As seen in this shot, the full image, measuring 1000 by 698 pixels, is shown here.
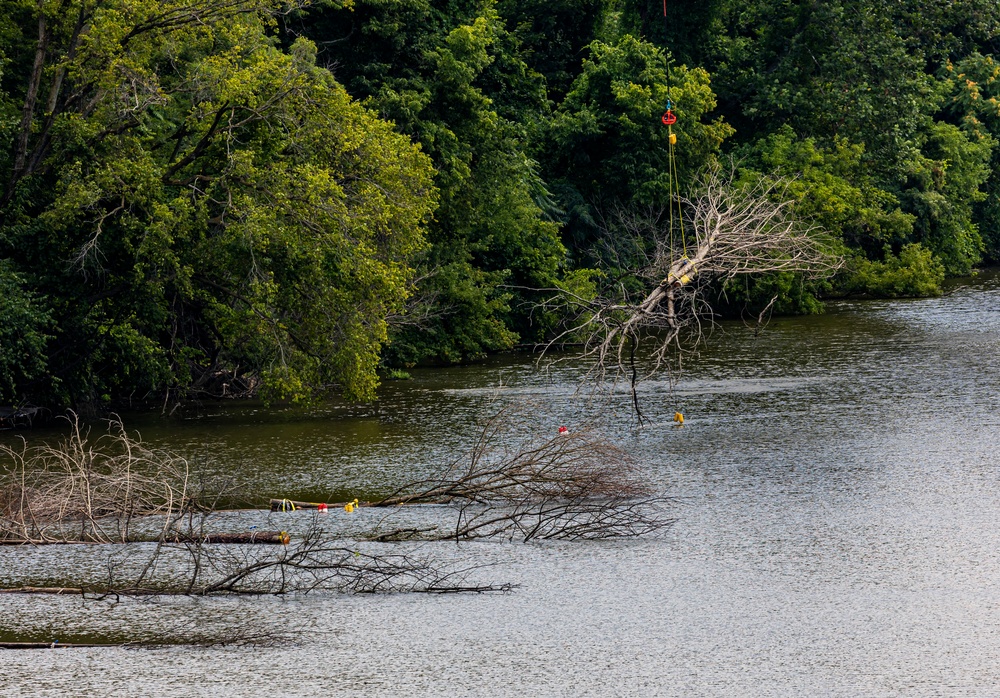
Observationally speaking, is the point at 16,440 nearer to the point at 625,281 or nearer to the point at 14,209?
the point at 14,209

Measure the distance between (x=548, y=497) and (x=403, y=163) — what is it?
1251cm

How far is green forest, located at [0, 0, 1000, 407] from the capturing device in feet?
73.2

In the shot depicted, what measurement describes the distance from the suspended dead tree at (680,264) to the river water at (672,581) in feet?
5.60

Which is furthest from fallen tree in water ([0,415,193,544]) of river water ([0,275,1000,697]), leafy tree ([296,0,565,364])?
leafy tree ([296,0,565,364])

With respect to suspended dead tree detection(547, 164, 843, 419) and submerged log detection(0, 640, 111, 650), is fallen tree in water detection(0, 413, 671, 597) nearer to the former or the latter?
submerged log detection(0, 640, 111, 650)

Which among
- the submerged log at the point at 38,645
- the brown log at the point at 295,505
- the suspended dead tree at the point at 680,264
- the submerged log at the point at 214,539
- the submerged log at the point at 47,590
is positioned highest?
the suspended dead tree at the point at 680,264

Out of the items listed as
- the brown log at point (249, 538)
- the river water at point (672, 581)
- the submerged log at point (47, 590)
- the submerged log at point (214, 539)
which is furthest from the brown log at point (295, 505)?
the submerged log at point (47, 590)

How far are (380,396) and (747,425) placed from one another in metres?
7.72

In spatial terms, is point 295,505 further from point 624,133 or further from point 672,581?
point 624,133

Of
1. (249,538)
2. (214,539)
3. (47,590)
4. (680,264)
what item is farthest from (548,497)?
(680,264)

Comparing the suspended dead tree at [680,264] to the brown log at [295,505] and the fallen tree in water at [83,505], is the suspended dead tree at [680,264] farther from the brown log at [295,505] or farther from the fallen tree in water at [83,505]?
the fallen tree in water at [83,505]

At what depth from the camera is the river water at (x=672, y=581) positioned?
10.7 metres

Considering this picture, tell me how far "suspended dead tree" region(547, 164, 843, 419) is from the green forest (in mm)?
711

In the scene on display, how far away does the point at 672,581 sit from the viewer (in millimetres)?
13023
